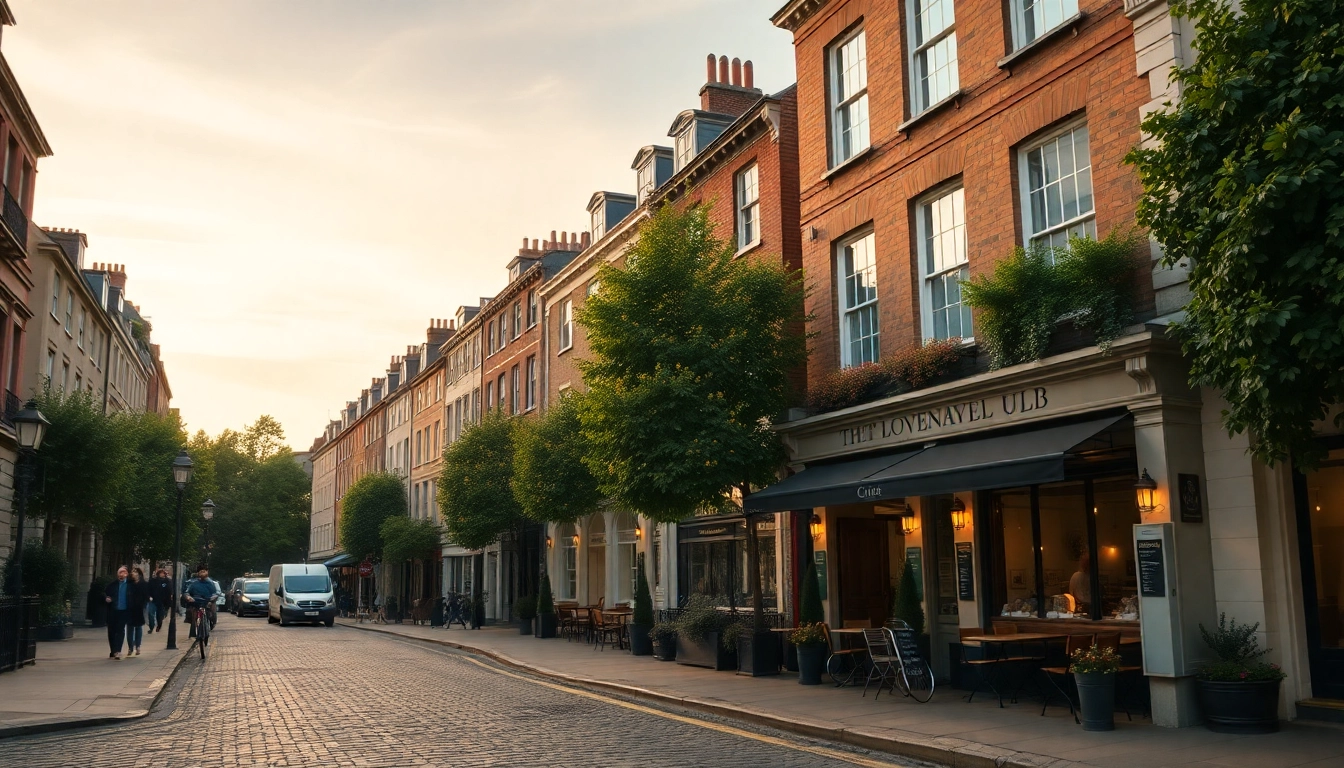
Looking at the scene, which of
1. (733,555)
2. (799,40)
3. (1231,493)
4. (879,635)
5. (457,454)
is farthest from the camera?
(457,454)

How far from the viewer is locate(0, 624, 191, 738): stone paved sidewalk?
11.8 meters

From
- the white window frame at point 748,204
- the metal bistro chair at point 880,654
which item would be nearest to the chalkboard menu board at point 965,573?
the metal bistro chair at point 880,654

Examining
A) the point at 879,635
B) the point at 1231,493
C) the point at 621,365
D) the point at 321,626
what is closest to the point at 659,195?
the point at 621,365

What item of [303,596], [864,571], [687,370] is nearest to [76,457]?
[303,596]

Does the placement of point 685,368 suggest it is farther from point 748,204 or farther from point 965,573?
point 748,204

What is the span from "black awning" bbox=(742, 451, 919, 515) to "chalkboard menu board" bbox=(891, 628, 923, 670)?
5.62 ft

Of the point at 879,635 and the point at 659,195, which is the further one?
the point at 659,195

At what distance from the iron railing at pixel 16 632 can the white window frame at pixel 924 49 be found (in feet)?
52.1

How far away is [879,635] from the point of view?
13.6 m

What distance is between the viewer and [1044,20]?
13.7m

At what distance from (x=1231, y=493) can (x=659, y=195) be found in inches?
667

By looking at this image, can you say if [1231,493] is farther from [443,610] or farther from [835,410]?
[443,610]

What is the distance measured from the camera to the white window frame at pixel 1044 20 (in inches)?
522

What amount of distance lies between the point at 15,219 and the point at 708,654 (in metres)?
19.1
